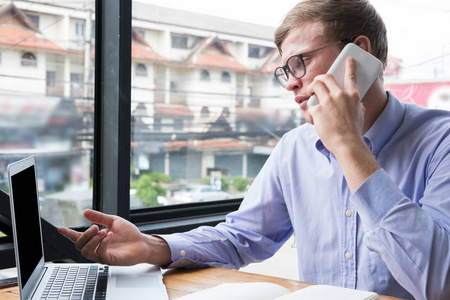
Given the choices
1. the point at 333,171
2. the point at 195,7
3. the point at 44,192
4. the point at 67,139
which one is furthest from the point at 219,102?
the point at 333,171

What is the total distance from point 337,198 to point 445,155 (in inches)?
11.9

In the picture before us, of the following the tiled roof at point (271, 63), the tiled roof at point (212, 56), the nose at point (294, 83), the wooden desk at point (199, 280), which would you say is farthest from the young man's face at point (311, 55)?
the tiled roof at point (271, 63)

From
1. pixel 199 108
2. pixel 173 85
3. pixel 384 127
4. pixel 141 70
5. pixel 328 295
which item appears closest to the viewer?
pixel 328 295

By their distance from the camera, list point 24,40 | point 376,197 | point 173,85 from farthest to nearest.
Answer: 1. point 173,85
2. point 24,40
3. point 376,197

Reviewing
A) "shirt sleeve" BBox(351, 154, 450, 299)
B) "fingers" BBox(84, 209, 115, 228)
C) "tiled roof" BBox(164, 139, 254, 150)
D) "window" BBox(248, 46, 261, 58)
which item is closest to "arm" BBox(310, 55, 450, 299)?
"shirt sleeve" BBox(351, 154, 450, 299)

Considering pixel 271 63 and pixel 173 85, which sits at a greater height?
pixel 271 63

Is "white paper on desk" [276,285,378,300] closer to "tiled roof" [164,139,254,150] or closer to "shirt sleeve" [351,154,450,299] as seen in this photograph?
"shirt sleeve" [351,154,450,299]

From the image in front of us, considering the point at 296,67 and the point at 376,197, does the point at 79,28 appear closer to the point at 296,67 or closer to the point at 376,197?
the point at 296,67

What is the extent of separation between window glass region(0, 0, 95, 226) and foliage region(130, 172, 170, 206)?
24 cm

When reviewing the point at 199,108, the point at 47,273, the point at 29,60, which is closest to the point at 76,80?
the point at 29,60

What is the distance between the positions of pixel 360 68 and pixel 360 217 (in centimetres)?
39

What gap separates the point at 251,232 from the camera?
1.46m

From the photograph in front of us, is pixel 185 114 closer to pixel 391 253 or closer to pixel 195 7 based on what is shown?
pixel 195 7

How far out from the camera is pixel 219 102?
256 centimetres
